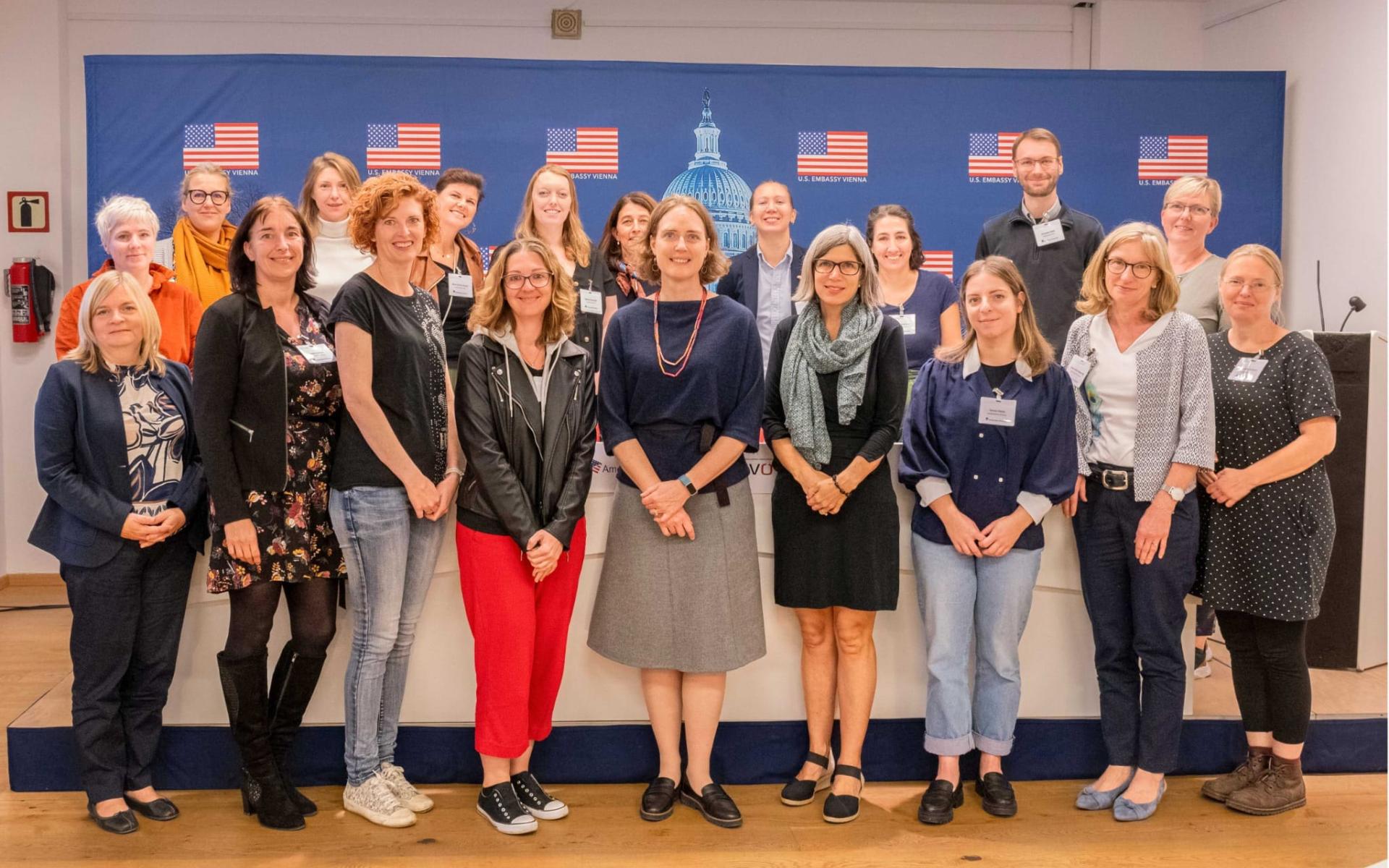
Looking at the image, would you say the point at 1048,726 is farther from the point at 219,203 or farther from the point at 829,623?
the point at 219,203

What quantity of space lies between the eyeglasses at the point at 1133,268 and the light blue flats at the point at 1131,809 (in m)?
1.43

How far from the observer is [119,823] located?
110 inches

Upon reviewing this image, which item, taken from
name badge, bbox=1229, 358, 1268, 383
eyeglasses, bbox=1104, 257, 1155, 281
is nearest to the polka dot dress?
name badge, bbox=1229, 358, 1268, 383

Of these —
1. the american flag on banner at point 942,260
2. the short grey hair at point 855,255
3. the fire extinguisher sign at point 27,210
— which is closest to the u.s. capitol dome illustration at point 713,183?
the american flag on banner at point 942,260

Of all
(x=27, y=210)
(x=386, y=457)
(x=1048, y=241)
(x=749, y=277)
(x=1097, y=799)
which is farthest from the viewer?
(x=27, y=210)

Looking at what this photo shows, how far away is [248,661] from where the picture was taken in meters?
2.76

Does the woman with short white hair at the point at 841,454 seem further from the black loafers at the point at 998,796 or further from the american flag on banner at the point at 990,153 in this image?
the american flag on banner at the point at 990,153

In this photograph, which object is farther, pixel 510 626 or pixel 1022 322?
pixel 1022 322

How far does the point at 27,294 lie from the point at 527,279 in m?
3.97

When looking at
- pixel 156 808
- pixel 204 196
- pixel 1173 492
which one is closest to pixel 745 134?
pixel 204 196

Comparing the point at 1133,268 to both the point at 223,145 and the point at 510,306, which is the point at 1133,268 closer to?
the point at 510,306

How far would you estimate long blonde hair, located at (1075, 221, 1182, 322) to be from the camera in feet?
9.52

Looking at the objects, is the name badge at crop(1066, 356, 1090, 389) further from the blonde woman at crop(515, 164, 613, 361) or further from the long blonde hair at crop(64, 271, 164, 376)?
the long blonde hair at crop(64, 271, 164, 376)

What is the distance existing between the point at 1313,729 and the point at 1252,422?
1.05m
